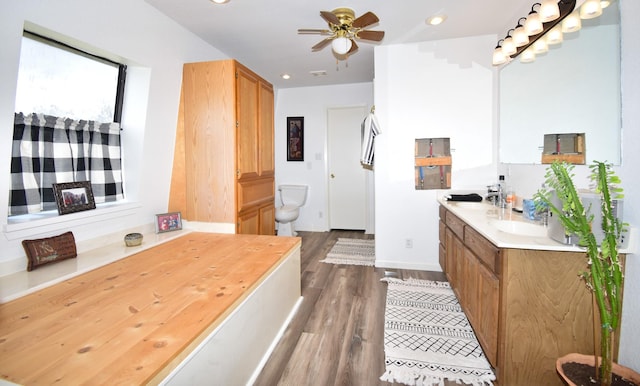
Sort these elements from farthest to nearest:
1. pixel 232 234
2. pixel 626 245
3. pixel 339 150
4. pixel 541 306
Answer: pixel 339 150
pixel 232 234
pixel 541 306
pixel 626 245

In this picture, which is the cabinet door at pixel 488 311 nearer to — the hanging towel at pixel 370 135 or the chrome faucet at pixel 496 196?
the chrome faucet at pixel 496 196

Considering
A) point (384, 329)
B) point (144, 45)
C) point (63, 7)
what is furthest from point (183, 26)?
point (384, 329)

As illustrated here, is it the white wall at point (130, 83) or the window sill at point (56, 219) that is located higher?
the white wall at point (130, 83)

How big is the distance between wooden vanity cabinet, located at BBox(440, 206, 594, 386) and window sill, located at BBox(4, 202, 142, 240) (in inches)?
101

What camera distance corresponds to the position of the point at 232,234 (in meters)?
2.61

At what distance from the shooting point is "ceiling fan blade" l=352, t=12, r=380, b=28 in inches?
85.9

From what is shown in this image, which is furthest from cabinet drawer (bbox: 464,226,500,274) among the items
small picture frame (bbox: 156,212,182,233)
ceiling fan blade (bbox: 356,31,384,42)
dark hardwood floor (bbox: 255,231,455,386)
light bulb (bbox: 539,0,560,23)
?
small picture frame (bbox: 156,212,182,233)

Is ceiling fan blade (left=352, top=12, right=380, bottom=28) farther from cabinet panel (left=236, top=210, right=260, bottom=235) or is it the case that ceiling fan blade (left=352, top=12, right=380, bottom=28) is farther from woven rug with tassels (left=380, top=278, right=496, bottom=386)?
woven rug with tassels (left=380, top=278, right=496, bottom=386)

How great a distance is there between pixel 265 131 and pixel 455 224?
7.03ft

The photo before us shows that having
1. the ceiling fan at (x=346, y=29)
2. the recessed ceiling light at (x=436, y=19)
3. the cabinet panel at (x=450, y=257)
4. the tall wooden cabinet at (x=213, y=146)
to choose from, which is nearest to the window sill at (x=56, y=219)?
the tall wooden cabinet at (x=213, y=146)

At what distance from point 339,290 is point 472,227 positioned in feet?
4.53

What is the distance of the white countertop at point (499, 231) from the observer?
1.42 metres

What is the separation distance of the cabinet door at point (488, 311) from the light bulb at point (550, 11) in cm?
163

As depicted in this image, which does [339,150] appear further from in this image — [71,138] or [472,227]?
[71,138]
